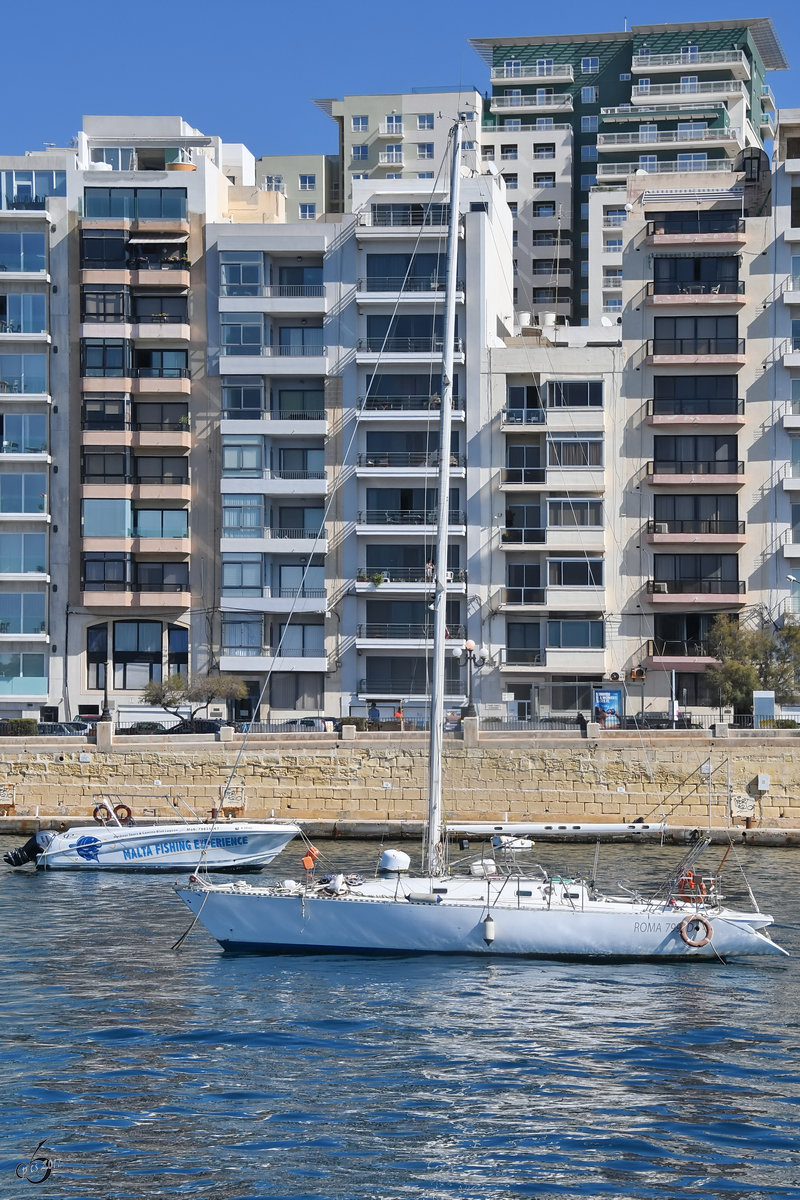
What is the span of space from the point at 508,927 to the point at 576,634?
3897 centimetres

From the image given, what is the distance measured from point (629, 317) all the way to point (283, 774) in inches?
1164

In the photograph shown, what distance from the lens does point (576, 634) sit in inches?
2825

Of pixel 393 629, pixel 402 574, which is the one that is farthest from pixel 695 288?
pixel 393 629

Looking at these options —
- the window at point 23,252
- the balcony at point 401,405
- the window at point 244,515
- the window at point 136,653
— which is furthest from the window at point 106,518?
the balcony at point 401,405

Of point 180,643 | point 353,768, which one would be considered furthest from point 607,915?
point 180,643

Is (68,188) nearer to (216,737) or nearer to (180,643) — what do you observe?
(180,643)

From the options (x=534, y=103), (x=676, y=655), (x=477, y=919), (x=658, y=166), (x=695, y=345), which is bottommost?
(x=477, y=919)

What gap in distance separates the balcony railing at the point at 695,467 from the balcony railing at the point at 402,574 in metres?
10.2

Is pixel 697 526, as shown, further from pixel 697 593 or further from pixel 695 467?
pixel 697 593

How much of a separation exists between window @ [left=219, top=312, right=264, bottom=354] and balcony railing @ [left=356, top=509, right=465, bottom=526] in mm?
9376

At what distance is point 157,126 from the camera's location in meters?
81.1

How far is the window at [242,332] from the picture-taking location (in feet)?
244

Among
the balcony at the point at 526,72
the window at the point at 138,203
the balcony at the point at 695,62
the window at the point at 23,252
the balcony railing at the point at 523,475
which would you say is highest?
the balcony at the point at 526,72

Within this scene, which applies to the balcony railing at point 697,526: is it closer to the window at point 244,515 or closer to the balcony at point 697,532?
the balcony at point 697,532
